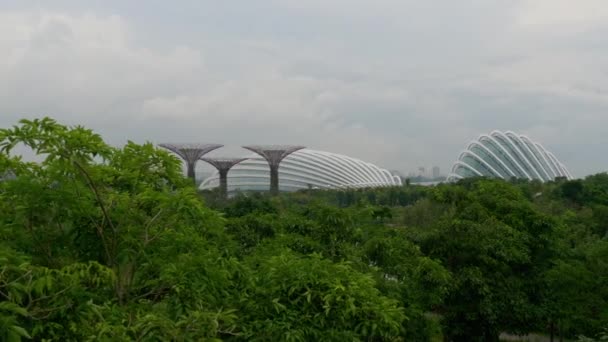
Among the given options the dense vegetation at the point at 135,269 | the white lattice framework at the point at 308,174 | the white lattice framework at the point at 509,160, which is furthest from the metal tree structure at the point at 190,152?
the dense vegetation at the point at 135,269

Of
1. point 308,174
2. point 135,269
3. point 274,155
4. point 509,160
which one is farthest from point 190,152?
point 135,269

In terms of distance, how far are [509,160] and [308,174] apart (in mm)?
32531

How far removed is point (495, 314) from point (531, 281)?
6.45 feet

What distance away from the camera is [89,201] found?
20.6 ft

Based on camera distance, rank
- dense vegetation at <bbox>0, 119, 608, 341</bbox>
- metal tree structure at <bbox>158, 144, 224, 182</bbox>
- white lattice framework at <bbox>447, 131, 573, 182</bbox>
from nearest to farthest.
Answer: dense vegetation at <bbox>0, 119, 608, 341</bbox> < metal tree structure at <bbox>158, 144, 224, 182</bbox> < white lattice framework at <bbox>447, 131, 573, 182</bbox>

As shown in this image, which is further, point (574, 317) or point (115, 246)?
point (574, 317)

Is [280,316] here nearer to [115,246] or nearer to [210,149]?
[115,246]

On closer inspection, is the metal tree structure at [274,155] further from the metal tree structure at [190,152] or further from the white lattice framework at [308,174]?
the white lattice framework at [308,174]

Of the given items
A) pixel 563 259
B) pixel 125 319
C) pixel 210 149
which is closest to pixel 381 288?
pixel 125 319

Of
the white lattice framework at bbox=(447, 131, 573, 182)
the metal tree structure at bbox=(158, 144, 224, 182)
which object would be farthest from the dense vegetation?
the white lattice framework at bbox=(447, 131, 573, 182)

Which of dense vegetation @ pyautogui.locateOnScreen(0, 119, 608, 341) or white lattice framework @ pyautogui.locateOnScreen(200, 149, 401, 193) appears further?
white lattice framework @ pyautogui.locateOnScreen(200, 149, 401, 193)

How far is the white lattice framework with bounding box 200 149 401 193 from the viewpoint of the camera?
98812 mm

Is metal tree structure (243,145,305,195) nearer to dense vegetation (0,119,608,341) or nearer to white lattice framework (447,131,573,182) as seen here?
white lattice framework (447,131,573,182)

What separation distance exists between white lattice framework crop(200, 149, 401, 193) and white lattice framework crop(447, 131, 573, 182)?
15279 mm
